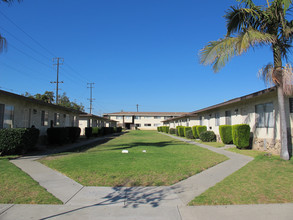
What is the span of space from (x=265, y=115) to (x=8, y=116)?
13761 mm

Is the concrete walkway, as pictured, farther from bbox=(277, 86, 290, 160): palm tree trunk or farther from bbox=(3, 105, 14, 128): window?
bbox=(3, 105, 14, 128): window

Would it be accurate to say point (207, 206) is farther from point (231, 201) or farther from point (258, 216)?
point (258, 216)

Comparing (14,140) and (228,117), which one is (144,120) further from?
(14,140)

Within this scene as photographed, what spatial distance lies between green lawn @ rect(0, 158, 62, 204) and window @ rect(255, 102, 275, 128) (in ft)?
34.9

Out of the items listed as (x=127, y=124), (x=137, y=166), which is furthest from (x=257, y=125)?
(x=127, y=124)

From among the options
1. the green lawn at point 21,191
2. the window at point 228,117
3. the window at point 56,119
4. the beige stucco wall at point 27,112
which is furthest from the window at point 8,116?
the window at point 228,117

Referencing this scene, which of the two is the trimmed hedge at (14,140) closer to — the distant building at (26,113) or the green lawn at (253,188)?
the distant building at (26,113)

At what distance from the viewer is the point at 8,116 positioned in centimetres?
1230

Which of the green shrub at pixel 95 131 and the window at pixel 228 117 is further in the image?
the green shrub at pixel 95 131

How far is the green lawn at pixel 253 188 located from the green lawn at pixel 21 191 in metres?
3.06

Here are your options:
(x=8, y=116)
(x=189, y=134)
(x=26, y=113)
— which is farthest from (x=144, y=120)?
(x=8, y=116)

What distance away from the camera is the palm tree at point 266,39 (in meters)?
8.61

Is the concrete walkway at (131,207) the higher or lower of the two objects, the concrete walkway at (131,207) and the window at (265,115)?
the lower

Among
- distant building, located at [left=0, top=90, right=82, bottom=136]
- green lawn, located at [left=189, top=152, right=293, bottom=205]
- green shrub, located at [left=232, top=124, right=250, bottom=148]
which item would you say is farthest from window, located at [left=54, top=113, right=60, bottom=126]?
green lawn, located at [left=189, top=152, right=293, bottom=205]
